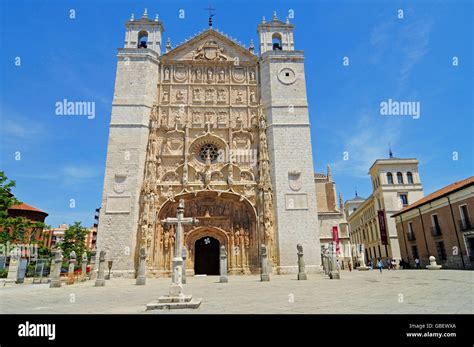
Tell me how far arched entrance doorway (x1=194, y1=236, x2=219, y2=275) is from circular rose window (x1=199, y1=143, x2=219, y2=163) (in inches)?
224

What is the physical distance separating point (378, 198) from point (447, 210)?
1342cm

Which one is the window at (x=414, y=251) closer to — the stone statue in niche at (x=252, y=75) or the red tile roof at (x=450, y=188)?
the red tile roof at (x=450, y=188)

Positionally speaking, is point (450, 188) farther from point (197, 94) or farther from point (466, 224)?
point (197, 94)

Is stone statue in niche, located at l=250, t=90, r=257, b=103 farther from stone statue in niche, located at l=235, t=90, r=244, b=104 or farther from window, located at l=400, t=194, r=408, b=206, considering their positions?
window, located at l=400, t=194, r=408, b=206

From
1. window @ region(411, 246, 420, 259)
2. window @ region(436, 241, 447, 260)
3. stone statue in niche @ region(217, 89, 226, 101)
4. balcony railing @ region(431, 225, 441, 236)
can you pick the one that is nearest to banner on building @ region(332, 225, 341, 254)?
balcony railing @ region(431, 225, 441, 236)

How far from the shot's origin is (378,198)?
34344mm

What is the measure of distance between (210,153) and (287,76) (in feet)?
28.0

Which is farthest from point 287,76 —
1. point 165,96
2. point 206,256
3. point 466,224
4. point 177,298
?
point 177,298

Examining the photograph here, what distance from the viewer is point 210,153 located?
69.5ft

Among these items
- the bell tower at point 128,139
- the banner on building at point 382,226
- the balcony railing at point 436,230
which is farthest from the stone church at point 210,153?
the banner on building at point 382,226

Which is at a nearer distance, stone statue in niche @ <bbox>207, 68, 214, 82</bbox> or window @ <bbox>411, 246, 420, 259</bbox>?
stone statue in niche @ <bbox>207, 68, 214, 82</bbox>

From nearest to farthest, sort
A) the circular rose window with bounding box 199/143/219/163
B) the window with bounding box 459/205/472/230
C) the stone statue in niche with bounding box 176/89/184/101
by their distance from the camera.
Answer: the window with bounding box 459/205/472/230 < the circular rose window with bounding box 199/143/219/163 < the stone statue in niche with bounding box 176/89/184/101

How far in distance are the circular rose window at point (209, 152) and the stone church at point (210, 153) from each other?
0.08 meters

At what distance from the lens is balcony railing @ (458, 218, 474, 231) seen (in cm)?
1871
